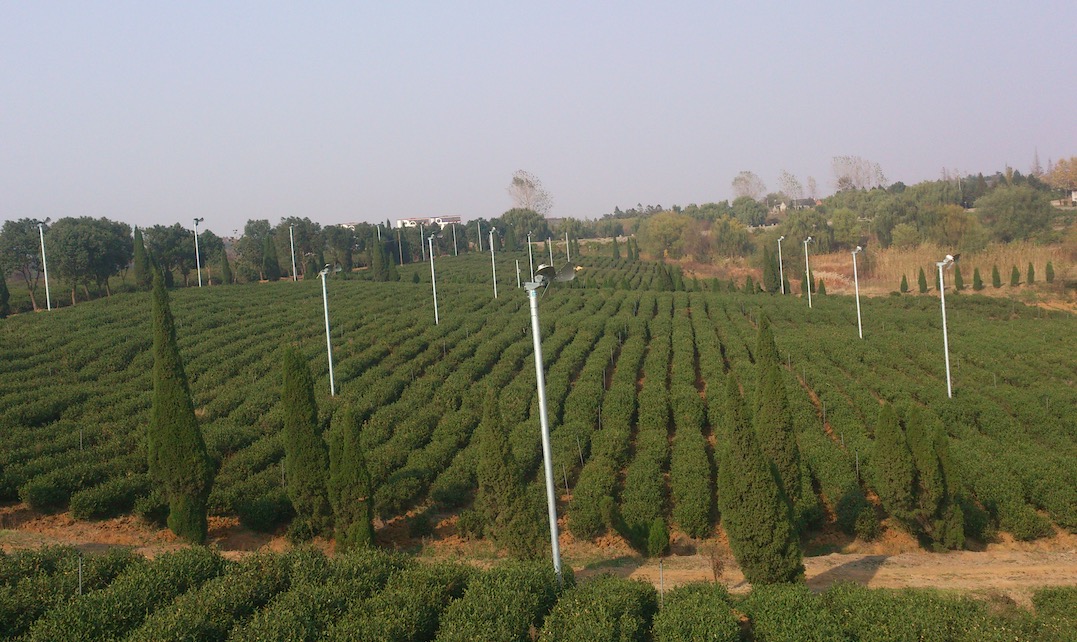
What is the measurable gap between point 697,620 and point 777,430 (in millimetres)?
6531

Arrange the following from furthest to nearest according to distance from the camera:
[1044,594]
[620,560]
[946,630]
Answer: [620,560] < [1044,594] < [946,630]

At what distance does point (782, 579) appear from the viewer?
1100 cm

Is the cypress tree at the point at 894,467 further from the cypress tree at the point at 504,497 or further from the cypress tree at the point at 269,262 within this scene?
the cypress tree at the point at 269,262

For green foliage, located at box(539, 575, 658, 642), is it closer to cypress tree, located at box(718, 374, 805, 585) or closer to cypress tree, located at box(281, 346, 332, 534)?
cypress tree, located at box(718, 374, 805, 585)

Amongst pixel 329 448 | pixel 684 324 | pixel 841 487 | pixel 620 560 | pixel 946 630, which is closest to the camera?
pixel 946 630

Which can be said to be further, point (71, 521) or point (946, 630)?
point (71, 521)

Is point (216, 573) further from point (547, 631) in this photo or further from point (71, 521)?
point (71, 521)

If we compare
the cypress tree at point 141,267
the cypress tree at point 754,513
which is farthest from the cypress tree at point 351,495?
the cypress tree at point 141,267

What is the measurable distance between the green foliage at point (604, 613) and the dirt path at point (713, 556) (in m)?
0.69

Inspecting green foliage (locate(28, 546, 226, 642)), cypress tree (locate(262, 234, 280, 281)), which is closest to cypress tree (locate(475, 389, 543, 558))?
green foliage (locate(28, 546, 226, 642))

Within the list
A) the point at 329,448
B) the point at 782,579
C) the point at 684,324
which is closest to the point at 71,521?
the point at 329,448

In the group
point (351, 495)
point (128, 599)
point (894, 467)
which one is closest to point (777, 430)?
point (894, 467)

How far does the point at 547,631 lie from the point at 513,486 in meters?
4.35

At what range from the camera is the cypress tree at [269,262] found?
64.6 metres
